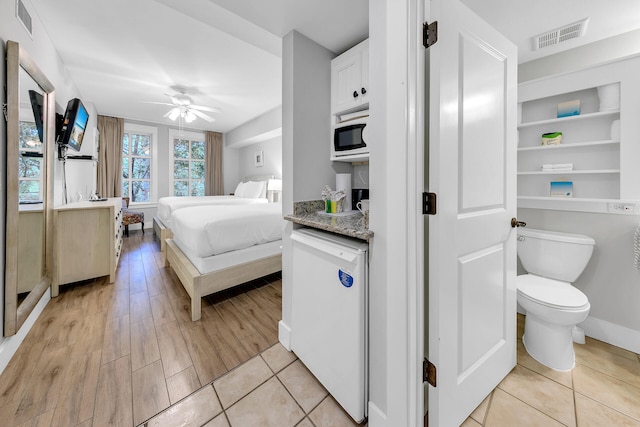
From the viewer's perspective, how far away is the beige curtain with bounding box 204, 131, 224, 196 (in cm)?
648

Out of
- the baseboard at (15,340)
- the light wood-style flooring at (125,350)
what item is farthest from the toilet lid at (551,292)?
the baseboard at (15,340)

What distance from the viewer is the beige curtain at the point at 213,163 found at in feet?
21.3

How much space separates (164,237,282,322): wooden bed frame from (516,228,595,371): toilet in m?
2.08

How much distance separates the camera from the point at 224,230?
86.1 inches

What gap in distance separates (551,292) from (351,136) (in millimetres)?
1592

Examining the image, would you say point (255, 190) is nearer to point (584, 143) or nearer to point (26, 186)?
point (26, 186)

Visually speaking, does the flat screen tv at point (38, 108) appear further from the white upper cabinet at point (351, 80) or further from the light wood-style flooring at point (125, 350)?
the white upper cabinet at point (351, 80)

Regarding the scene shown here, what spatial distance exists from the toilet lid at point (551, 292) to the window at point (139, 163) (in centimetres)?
701

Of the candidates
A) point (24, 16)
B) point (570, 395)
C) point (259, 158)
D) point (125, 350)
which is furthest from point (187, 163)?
point (570, 395)

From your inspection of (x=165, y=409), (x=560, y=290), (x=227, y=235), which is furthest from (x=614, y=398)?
(x=227, y=235)

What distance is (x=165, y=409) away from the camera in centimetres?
122

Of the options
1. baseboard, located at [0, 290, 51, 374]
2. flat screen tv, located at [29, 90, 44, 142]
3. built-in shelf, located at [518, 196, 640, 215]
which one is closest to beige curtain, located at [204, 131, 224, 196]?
flat screen tv, located at [29, 90, 44, 142]

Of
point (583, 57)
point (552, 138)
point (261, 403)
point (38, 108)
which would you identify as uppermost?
point (583, 57)

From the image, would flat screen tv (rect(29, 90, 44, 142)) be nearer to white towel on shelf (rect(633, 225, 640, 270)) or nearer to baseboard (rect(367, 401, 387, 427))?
baseboard (rect(367, 401, 387, 427))
